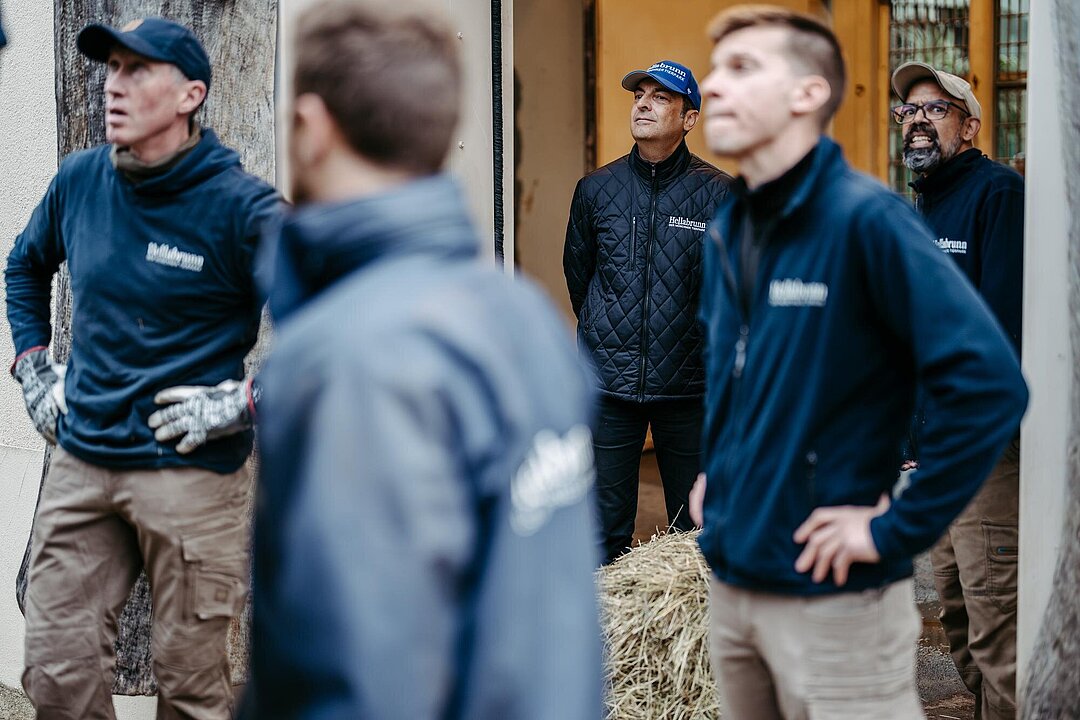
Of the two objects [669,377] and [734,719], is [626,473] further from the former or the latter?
[734,719]

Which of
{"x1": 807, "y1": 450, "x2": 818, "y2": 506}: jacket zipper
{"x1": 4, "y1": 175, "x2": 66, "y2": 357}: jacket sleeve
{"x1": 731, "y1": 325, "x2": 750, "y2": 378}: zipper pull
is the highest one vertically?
{"x1": 4, "y1": 175, "x2": 66, "y2": 357}: jacket sleeve

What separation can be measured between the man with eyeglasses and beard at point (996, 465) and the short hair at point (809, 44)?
171cm

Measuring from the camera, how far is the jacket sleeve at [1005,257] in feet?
14.8

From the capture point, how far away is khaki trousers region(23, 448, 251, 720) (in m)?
3.75

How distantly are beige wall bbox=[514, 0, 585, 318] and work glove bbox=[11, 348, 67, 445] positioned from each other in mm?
5379

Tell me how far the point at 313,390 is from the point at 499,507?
0.80ft

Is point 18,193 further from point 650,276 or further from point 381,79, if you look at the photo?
point 381,79

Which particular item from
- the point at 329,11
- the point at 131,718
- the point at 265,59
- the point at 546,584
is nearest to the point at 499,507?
the point at 546,584

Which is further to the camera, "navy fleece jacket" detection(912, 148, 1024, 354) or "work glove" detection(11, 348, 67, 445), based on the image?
"navy fleece jacket" detection(912, 148, 1024, 354)

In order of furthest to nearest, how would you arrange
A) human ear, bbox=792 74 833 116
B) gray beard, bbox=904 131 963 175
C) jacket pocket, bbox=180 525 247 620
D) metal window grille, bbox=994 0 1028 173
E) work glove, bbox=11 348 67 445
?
metal window grille, bbox=994 0 1028 173 < gray beard, bbox=904 131 963 175 < work glove, bbox=11 348 67 445 < jacket pocket, bbox=180 525 247 620 < human ear, bbox=792 74 833 116

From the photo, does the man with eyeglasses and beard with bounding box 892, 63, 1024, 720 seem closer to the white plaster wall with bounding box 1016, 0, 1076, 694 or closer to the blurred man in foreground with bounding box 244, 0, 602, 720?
the white plaster wall with bounding box 1016, 0, 1076, 694

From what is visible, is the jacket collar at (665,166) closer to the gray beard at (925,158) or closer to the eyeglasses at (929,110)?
the eyeglasses at (929,110)

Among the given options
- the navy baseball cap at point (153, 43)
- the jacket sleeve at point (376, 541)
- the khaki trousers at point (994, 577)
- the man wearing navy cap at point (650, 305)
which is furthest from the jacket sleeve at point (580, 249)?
the jacket sleeve at point (376, 541)

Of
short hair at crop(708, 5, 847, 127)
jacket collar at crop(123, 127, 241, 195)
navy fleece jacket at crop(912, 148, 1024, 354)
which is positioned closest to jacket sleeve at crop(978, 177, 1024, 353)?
navy fleece jacket at crop(912, 148, 1024, 354)
